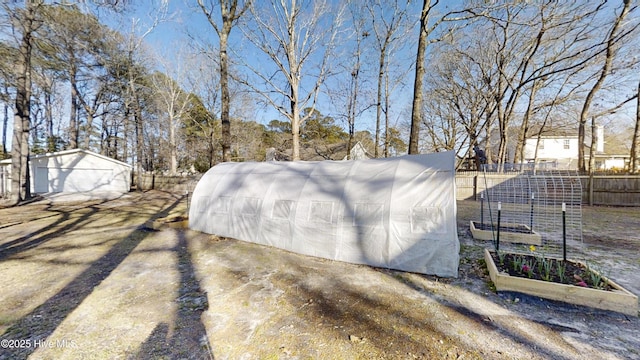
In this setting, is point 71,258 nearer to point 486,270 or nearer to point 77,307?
point 77,307

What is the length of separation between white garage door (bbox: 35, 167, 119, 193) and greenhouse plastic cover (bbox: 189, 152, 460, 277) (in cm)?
1525

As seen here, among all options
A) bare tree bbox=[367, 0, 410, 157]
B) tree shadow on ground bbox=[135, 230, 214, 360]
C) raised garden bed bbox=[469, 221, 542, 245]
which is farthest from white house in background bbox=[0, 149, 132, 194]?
raised garden bed bbox=[469, 221, 542, 245]

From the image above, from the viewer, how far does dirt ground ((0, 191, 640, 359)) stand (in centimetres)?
220

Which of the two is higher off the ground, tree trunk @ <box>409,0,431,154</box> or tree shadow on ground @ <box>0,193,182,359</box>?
tree trunk @ <box>409,0,431,154</box>

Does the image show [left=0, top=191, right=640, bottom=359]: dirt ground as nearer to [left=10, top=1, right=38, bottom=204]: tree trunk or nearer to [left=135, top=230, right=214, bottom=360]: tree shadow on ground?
[left=135, top=230, right=214, bottom=360]: tree shadow on ground

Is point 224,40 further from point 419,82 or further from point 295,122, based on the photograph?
point 419,82

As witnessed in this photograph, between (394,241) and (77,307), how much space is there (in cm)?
439

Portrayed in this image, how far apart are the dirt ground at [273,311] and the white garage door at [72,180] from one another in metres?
13.3

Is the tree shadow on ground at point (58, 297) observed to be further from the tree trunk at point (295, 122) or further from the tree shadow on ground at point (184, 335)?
the tree trunk at point (295, 122)

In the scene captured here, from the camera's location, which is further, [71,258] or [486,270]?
[71,258]

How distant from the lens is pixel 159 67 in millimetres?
17922

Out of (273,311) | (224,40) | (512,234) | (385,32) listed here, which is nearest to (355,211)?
(273,311)

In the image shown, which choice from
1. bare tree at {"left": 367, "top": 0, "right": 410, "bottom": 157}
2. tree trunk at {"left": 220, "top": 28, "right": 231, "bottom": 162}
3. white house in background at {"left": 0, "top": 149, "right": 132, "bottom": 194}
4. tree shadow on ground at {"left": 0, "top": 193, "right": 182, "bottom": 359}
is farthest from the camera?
white house in background at {"left": 0, "top": 149, "right": 132, "bottom": 194}

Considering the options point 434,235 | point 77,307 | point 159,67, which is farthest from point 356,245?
point 159,67
